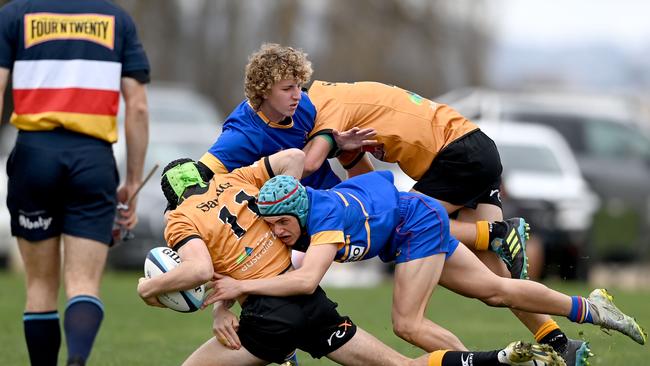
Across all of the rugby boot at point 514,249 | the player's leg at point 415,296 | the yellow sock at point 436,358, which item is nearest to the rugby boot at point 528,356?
the yellow sock at point 436,358

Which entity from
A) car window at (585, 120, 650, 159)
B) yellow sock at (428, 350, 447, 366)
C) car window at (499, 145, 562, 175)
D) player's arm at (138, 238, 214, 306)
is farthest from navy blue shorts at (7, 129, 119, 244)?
car window at (585, 120, 650, 159)

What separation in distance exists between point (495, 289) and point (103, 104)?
228 cm

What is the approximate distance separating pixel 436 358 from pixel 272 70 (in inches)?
66.9

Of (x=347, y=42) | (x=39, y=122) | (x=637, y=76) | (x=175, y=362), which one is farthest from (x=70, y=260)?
(x=637, y=76)

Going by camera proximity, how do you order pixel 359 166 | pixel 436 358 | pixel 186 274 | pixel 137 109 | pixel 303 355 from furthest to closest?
pixel 303 355, pixel 359 166, pixel 137 109, pixel 436 358, pixel 186 274

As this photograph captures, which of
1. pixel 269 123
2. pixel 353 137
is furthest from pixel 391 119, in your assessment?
pixel 269 123

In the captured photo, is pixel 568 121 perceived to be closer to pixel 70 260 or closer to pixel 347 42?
pixel 347 42

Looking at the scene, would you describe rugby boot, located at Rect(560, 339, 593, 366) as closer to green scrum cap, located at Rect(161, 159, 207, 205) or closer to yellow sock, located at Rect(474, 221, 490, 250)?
yellow sock, located at Rect(474, 221, 490, 250)

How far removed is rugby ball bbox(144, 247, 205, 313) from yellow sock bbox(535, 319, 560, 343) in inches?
81.2

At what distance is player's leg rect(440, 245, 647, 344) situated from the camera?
6.75m

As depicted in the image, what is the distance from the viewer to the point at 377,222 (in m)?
6.46

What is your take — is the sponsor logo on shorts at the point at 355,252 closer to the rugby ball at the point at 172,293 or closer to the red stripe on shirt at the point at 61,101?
the rugby ball at the point at 172,293

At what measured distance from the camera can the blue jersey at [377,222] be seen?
6.29m

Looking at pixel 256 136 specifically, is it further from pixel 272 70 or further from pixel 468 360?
pixel 468 360
